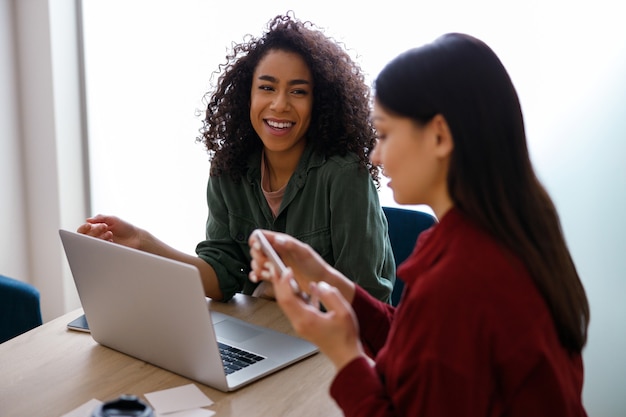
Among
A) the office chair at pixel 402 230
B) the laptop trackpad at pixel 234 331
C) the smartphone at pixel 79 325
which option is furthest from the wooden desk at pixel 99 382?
the office chair at pixel 402 230

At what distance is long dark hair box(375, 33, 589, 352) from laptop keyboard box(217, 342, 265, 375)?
1.93ft

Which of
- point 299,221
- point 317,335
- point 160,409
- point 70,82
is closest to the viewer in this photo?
point 317,335

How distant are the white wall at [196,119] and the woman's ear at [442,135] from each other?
136cm

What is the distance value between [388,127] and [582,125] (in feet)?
4.47

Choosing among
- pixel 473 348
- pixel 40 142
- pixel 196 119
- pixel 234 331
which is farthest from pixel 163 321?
pixel 40 142

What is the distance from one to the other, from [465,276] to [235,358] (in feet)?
2.09

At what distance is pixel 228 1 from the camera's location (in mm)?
2719

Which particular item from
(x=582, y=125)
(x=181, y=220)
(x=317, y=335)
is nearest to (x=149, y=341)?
(x=317, y=335)

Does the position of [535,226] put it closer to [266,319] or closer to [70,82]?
[266,319]

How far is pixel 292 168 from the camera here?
199 cm

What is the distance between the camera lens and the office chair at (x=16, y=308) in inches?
77.7

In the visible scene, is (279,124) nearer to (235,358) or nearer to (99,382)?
(235,358)

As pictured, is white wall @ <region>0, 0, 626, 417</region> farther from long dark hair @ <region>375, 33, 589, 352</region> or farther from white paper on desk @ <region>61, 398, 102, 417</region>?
white paper on desk @ <region>61, 398, 102, 417</region>

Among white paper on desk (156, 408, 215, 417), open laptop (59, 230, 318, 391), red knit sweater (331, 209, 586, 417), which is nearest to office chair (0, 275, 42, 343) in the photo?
open laptop (59, 230, 318, 391)
